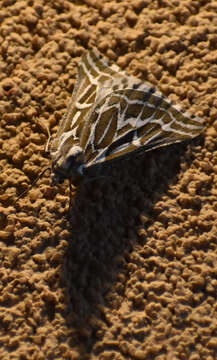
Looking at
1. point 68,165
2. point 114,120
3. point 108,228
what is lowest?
point 108,228

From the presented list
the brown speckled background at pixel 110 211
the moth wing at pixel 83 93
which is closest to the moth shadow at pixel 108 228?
the brown speckled background at pixel 110 211

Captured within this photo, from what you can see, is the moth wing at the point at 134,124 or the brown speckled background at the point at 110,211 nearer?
the brown speckled background at the point at 110,211

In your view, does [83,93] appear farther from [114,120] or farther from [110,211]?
[110,211]

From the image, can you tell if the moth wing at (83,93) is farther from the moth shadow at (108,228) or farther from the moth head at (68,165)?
the moth shadow at (108,228)

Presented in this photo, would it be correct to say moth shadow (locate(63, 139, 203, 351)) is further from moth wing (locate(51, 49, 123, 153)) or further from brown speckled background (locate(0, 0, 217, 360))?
moth wing (locate(51, 49, 123, 153))

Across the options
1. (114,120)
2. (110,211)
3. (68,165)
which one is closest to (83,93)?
(114,120)

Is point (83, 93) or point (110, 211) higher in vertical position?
point (83, 93)

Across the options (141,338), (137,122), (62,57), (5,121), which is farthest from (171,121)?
(141,338)
